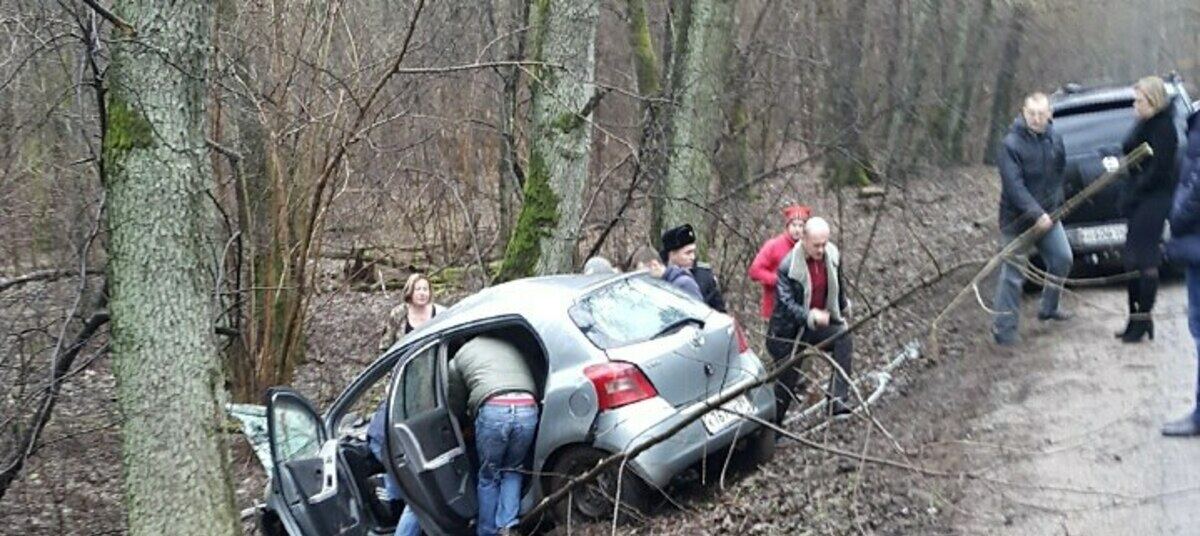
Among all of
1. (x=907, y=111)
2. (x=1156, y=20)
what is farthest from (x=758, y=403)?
(x=1156, y=20)

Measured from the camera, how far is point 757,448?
859 centimetres

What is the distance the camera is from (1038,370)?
10.1 metres

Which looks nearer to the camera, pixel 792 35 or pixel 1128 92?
pixel 1128 92

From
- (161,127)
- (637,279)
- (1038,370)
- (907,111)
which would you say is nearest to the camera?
(161,127)

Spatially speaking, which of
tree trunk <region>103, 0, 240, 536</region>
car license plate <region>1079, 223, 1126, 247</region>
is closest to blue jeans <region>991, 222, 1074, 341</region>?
car license plate <region>1079, 223, 1126, 247</region>

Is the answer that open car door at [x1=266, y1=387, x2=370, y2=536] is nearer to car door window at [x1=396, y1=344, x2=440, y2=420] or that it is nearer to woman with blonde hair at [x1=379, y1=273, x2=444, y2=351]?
car door window at [x1=396, y1=344, x2=440, y2=420]

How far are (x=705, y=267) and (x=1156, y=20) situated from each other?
34.9 meters

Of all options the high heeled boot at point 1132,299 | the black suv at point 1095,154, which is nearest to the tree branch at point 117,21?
the high heeled boot at point 1132,299

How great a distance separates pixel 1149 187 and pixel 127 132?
718 cm

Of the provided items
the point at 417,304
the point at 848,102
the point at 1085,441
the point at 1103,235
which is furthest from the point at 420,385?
the point at 848,102

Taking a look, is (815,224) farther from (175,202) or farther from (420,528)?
(175,202)

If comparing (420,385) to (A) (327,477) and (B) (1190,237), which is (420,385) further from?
(B) (1190,237)

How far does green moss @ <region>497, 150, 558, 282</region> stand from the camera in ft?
37.6

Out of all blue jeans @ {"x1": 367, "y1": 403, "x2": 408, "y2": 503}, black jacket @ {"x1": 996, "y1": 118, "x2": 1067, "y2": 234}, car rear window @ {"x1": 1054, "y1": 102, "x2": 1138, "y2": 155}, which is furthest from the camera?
car rear window @ {"x1": 1054, "y1": 102, "x2": 1138, "y2": 155}
